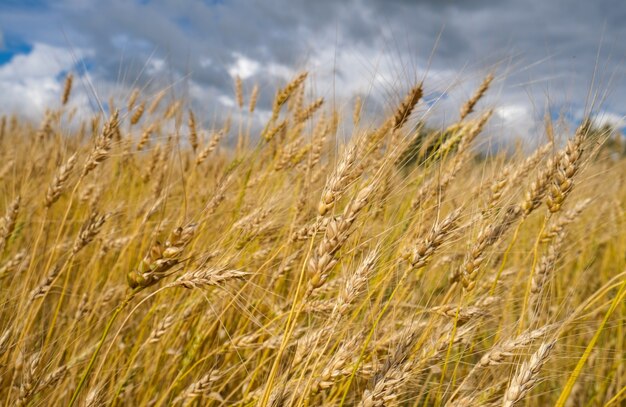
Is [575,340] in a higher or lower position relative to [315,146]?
lower

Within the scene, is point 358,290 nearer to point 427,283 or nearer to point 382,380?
point 382,380

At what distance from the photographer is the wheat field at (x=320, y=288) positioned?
118 centimetres

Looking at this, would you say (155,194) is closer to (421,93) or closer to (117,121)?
(117,121)

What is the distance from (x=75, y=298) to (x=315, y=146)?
4.98 ft

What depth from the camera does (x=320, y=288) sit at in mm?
1129

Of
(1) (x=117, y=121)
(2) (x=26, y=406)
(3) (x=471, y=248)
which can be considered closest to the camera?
(2) (x=26, y=406)

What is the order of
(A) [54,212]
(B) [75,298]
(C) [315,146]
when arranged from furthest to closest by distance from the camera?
(A) [54,212] → (C) [315,146] → (B) [75,298]

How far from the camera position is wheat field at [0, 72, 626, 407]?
3.88ft

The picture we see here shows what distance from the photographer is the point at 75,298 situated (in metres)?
2.37

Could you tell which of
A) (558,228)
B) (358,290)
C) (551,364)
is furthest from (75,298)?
(551,364)

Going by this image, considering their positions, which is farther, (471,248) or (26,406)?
(471,248)

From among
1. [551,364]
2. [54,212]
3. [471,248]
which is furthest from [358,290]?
[54,212]

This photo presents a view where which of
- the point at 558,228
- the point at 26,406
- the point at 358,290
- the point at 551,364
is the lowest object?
the point at 26,406

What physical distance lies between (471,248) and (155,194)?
1928mm
